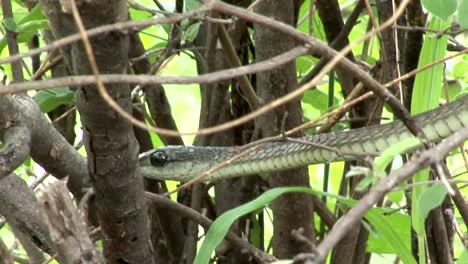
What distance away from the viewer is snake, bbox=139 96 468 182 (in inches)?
74.4

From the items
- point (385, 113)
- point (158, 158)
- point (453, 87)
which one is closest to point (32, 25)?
point (158, 158)

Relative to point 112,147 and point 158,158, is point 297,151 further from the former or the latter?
point 112,147

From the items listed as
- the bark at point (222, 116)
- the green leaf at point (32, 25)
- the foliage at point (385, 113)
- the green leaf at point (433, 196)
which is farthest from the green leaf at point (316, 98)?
the green leaf at point (433, 196)

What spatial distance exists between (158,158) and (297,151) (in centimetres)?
55

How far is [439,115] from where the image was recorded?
1.91 meters

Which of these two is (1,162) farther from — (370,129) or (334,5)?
(334,5)

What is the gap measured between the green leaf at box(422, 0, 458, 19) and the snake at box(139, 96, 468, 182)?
0.28 metres

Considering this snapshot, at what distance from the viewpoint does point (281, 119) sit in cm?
233

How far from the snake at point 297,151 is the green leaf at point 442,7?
0.93 feet

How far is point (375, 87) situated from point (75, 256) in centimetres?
60

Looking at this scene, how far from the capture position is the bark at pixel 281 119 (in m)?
2.29

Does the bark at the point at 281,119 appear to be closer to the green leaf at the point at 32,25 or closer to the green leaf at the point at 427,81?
the green leaf at the point at 427,81

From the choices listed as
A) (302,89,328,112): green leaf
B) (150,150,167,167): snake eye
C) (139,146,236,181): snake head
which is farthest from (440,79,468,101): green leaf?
(150,150,167,167): snake eye

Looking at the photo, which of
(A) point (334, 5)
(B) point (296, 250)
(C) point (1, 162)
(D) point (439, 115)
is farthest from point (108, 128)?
(A) point (334, 5)
